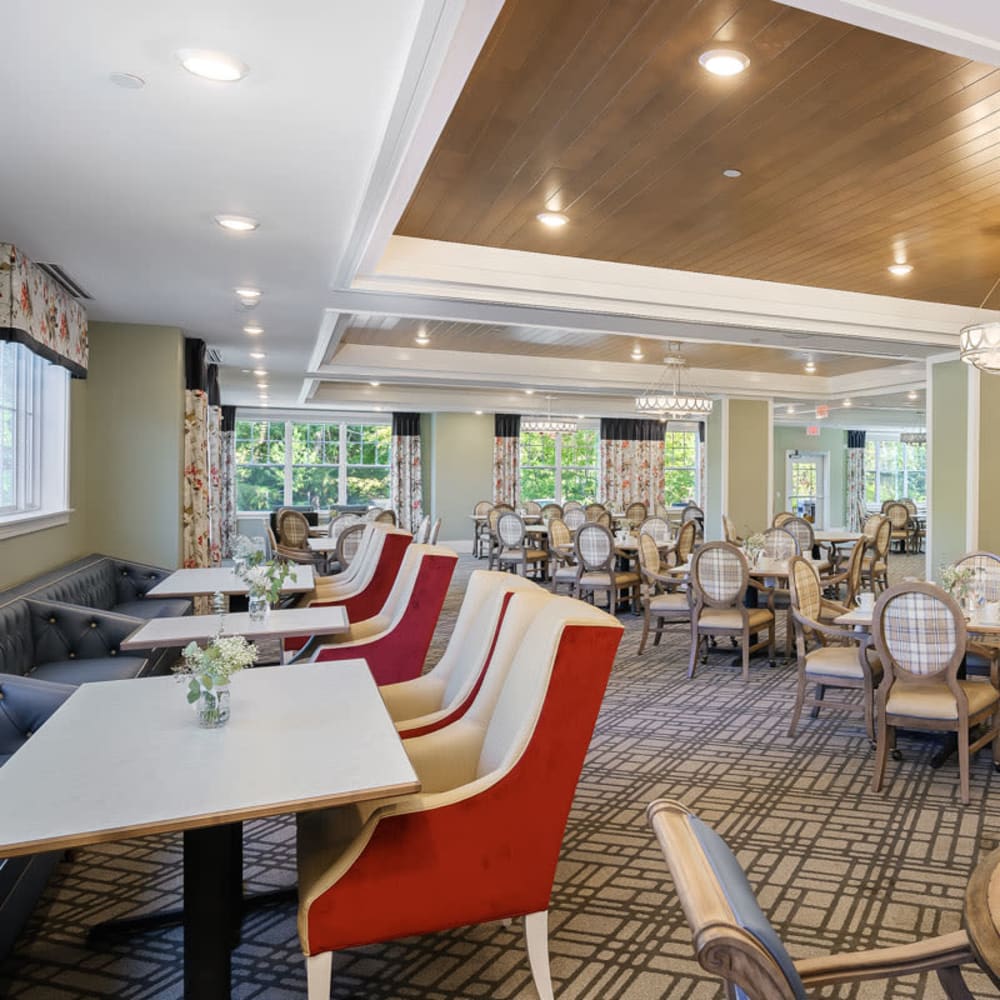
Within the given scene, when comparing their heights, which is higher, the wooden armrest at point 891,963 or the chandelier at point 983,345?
the chandelier at point 983,345

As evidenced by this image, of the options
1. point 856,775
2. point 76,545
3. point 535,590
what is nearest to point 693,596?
point 856,775

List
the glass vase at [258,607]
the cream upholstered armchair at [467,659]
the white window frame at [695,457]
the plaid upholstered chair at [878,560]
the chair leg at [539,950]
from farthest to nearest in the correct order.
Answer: the white window frame at [695,457] → the plaid upholstered chair at [878,560] → the glass vase at [258,607] → the cream upholstered armchair at [467,659] → the chair leg at [539,950]

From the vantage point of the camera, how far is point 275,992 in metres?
2.08

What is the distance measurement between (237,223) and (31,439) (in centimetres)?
272

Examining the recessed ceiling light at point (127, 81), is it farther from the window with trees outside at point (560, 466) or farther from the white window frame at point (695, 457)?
the white window frame at point (695, 457)

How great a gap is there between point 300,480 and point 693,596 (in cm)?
1066

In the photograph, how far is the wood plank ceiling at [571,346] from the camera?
7.55 meters

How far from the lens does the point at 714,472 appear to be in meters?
11.5

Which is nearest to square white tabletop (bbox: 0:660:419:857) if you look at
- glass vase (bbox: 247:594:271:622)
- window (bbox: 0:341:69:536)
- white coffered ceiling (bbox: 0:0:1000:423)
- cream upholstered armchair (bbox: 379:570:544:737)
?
cream upholstered armchair (bbox: 379:570:544:737)

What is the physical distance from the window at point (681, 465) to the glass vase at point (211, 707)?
1601cm

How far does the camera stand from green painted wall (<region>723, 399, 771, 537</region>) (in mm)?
11359

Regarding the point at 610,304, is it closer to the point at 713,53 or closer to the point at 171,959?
the point at 713,53

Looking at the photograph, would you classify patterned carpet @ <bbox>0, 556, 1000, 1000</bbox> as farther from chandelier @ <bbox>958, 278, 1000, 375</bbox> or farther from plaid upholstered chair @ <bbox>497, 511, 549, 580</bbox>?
plaid upholstered chair @ <bbox>497, 511, 549, 580</bbox>

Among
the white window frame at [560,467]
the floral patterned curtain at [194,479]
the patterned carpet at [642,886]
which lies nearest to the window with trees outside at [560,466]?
the white window frame at [560,467]
